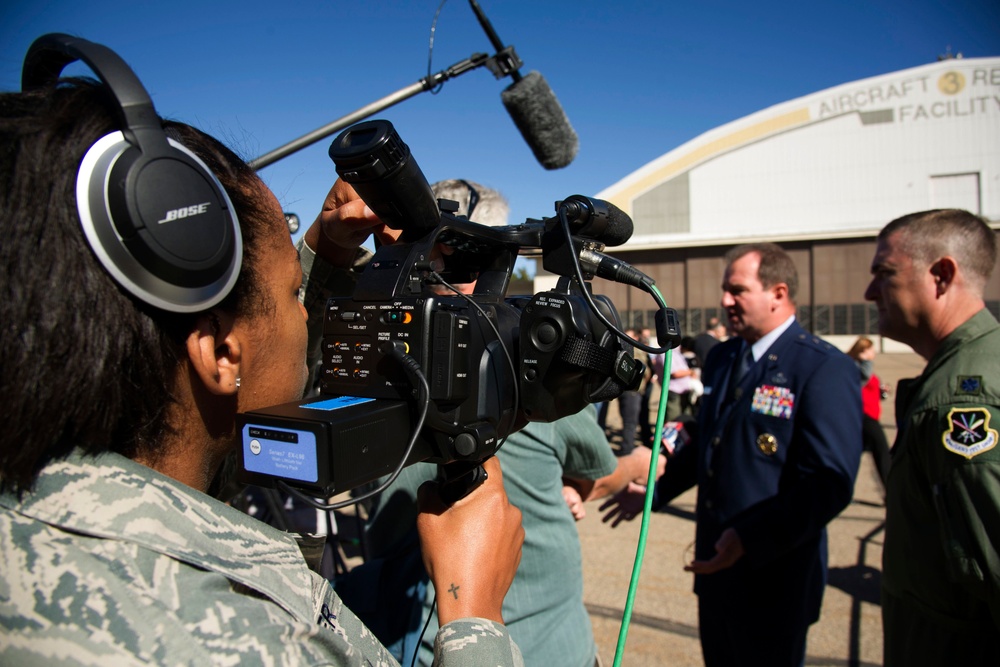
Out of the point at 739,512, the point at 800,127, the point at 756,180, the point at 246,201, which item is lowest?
the point at 739,512

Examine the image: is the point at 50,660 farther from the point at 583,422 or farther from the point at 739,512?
the point at 739,512

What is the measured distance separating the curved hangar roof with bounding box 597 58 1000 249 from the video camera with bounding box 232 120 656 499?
25.8m

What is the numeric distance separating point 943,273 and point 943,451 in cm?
78

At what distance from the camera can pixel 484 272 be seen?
1.31 m

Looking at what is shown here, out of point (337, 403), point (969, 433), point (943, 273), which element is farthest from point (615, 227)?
point (943, 273)

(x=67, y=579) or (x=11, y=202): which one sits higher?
(x=11, y=202)

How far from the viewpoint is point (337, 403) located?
0.94 m

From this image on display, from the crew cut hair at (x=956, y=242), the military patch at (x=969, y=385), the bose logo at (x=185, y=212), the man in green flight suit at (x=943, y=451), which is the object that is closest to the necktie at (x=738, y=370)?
the man in green flight suit at (x=943, y=451)

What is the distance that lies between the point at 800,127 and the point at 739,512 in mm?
28438

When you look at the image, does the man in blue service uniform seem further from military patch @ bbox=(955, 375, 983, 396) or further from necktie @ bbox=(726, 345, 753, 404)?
military patch @ bbox=(955, 375, 983, 396)

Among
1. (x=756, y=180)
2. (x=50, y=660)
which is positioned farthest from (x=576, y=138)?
(x=756, y=180)

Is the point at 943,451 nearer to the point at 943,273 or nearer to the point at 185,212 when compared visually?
the point at 943,273

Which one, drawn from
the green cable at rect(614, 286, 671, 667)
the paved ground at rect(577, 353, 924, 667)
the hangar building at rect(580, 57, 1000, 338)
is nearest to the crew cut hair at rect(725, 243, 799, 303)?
the paved ground at rect(577, 353, 924, 667)

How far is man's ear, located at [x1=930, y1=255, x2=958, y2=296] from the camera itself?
223 cm
